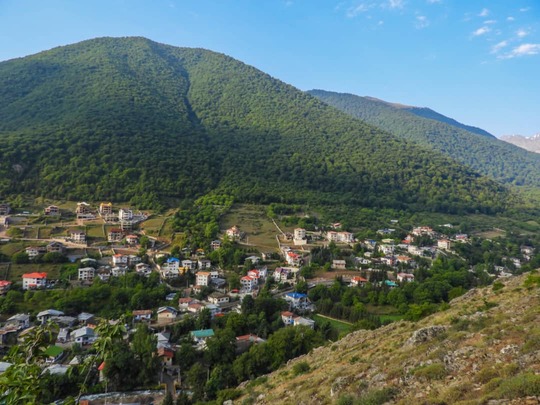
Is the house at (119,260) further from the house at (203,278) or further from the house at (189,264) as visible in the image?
the house at (203,278)

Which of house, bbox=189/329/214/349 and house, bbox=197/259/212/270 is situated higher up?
house, bbox=197/259/212/270

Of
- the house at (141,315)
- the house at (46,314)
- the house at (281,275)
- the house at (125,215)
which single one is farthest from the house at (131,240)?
the house at (281,275)

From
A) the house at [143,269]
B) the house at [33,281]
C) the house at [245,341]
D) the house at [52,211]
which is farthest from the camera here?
the house at [52,211]

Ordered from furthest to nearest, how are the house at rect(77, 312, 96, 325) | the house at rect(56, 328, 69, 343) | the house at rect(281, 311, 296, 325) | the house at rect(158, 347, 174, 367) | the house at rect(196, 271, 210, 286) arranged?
the house at rect(196, 271, 210, 286), the house at rect(281, 311, 296, 325), the house at rect(77, 312, 96, 325), the house at rect(56, 328, 69, 343), the house at rect(158, 347, 174, 367)

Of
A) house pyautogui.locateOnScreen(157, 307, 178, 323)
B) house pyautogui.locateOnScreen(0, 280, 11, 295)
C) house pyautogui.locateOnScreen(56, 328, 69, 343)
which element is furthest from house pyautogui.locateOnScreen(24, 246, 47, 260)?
house pyautogui.locateOnScreen(157, 307, 178, 323)

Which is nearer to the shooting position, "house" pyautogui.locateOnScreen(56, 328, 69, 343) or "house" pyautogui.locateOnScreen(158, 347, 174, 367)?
"house" pyautogui.locateOnScreen(158, 347, 174, 367)

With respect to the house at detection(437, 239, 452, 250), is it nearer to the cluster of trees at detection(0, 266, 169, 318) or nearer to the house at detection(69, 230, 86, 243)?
the cluster of trees at detection(0, 266, 169, 318)

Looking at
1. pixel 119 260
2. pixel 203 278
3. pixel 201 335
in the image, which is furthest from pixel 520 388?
pixel 119 260

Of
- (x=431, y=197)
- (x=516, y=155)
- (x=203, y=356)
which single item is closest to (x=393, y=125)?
(x=516, y=155)
